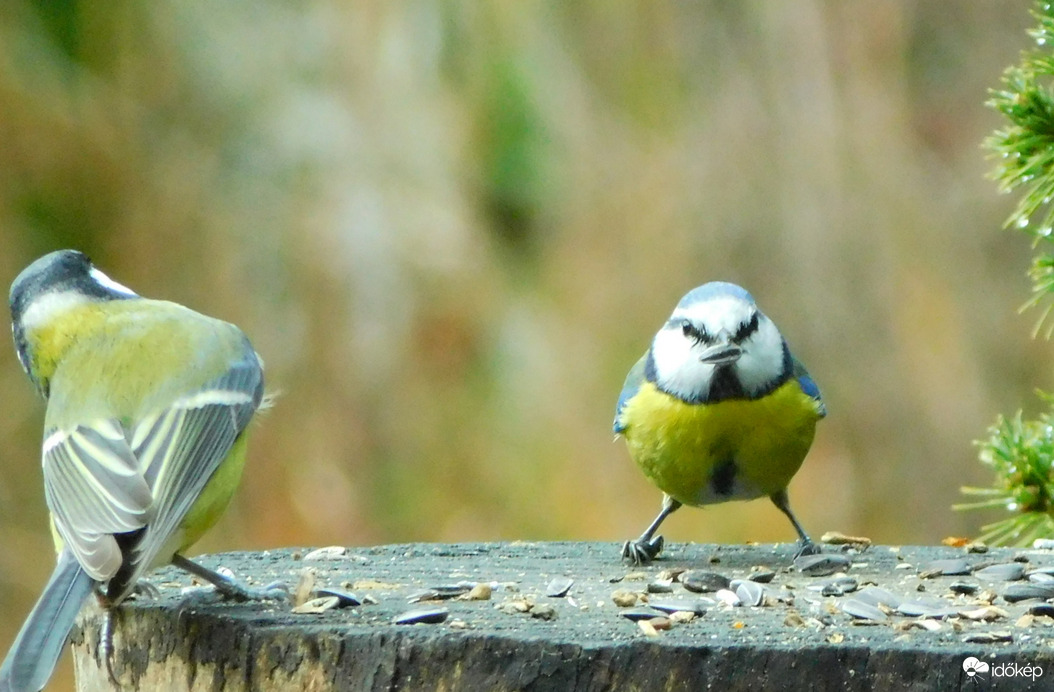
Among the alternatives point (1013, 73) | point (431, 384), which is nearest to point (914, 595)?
point (1013, 73)

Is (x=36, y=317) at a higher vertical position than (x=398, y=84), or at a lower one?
lower

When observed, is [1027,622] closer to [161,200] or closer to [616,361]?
[616,361]

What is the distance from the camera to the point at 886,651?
1664 mm

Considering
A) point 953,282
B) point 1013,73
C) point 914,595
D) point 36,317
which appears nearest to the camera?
point 914,595

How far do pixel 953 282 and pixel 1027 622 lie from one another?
9.93ft

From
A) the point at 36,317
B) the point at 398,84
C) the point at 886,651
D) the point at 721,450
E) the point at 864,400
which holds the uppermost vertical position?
the point at 398,84

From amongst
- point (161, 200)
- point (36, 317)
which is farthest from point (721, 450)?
point (161, 200)

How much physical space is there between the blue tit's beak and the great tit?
84cm

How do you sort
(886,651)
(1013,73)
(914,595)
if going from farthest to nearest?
(1013,73) → (914,595) → (886,651)

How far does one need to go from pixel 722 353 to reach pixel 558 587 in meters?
0.60

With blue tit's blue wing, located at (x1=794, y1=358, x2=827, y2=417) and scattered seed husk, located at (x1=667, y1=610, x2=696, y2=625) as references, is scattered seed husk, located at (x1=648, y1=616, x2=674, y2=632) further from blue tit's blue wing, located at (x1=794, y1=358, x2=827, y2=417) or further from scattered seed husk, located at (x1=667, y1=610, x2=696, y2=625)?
blue tit's blue wing, located at (x1=794, y1=358, x2=827, y2=417)

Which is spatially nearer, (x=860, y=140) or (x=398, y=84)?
(x=860, y=140)

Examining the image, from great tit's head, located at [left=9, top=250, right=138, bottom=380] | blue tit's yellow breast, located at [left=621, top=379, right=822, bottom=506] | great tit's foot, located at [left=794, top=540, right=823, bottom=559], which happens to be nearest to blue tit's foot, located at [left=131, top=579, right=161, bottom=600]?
great tit's head, located at [left=9, top=250, right=138, bottom=380]

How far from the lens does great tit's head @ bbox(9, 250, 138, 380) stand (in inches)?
96.9
